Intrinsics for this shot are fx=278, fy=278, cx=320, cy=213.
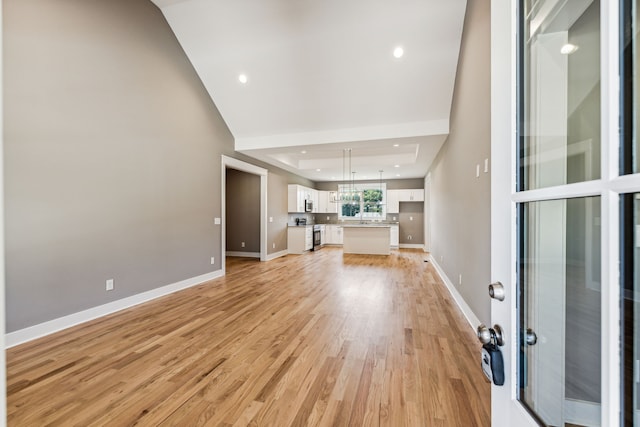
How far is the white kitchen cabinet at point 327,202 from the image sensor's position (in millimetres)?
10606

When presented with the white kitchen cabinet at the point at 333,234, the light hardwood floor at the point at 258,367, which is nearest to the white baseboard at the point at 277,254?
the white kitchen cabinet at the point at 333,234

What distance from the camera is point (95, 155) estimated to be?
3146mm

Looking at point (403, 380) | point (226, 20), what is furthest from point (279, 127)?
point (403, 380)

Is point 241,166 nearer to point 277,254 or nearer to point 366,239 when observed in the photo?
point 277,254

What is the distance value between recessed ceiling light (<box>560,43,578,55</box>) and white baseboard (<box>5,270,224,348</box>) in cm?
403

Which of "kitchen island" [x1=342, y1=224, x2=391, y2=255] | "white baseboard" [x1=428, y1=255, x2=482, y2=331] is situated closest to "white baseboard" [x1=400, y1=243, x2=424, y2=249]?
"kitchen island" [x1=342, y1=224, x2=391, y2=255]

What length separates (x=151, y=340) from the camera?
8.46 feet

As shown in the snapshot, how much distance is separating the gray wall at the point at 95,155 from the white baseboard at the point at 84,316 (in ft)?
0.22

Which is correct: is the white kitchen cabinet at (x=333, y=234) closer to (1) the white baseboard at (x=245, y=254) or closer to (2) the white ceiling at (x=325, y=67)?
(1) the white baseboard at (x=245, y=254)

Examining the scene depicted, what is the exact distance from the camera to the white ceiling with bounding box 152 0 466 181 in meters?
3.47

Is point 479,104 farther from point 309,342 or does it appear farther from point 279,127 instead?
point 279,127

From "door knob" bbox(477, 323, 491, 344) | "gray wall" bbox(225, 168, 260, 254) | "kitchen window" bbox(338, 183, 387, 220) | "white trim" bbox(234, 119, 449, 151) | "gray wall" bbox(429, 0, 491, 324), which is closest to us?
"door knob" bbox(477, 323, 491, 344)

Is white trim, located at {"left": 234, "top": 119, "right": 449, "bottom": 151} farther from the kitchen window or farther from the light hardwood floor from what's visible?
the kitchen window

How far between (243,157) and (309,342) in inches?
172
